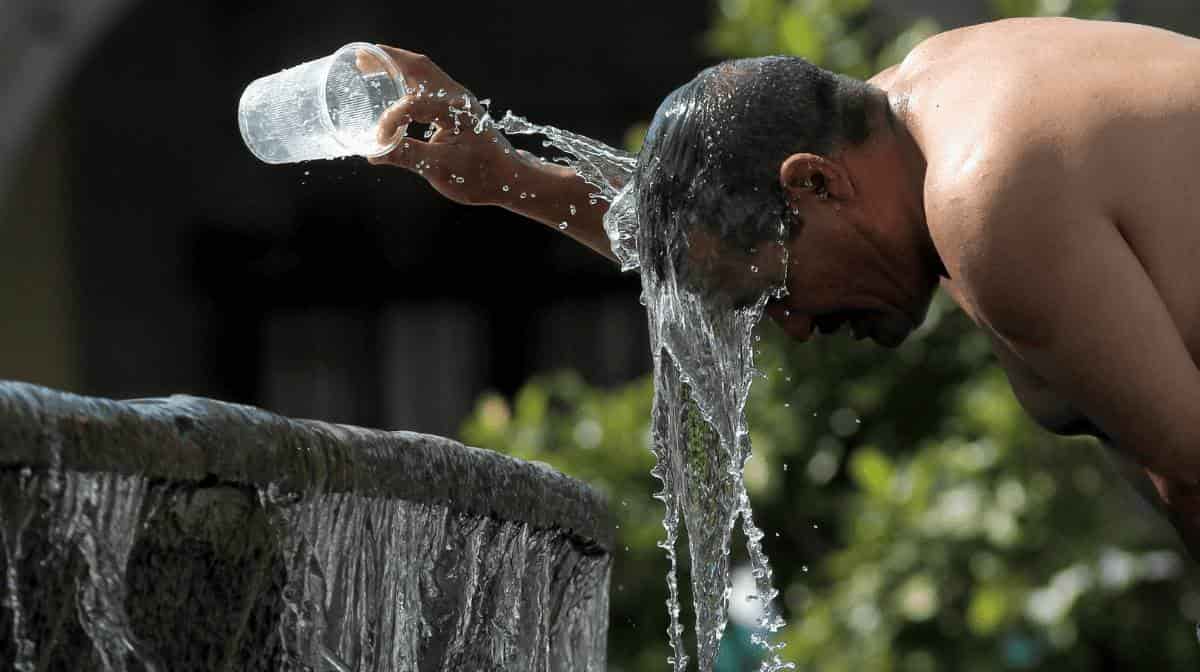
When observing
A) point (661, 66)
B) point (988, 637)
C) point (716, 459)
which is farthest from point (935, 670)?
point (661, 66)

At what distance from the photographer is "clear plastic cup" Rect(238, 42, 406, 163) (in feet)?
9.08

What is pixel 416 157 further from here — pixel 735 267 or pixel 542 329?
pixel 542 329

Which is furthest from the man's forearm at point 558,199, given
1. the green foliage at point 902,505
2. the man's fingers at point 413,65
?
the green foliage at point 902,505

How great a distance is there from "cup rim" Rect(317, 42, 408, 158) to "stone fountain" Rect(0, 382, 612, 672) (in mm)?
540

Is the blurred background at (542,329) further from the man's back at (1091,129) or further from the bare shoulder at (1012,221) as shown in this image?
the bare shoulder at (1012,221)

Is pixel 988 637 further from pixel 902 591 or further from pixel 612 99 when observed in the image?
pixel 612 99

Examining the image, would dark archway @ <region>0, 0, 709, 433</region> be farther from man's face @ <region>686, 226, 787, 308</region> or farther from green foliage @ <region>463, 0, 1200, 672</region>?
man's face @ <region>686, 226, 787, 308</region>

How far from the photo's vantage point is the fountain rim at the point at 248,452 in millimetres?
1643

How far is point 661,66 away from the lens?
9734 millimetres

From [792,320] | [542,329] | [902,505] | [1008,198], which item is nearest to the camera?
[1008,198]

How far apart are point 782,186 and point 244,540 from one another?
2.56 feet

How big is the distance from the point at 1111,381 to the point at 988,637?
2986mm

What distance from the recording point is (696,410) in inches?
114

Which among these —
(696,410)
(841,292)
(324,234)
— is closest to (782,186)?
(841,292)
